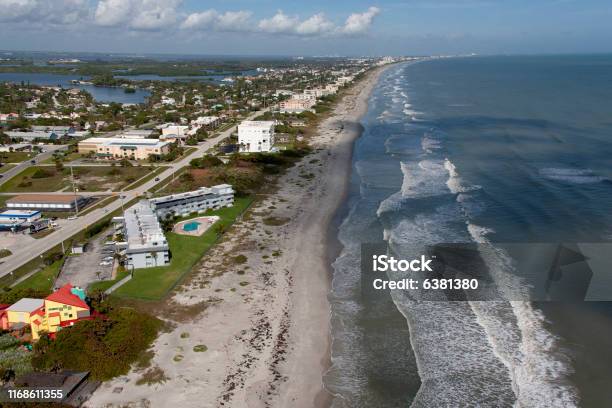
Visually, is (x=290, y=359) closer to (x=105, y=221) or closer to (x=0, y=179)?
(x=105, y=221)

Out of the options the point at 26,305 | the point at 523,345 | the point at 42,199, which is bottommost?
the point at 523,345

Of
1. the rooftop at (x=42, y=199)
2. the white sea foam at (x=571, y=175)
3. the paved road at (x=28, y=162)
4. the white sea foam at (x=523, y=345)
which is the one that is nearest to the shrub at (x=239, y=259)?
the white sea foam at (x=523, y=345)

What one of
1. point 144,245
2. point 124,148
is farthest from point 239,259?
point 124,148

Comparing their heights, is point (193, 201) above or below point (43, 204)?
above

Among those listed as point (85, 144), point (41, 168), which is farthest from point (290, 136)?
point (41, 168)

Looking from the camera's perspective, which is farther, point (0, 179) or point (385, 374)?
point (0, 179)

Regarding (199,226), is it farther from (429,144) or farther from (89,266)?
(429,144)

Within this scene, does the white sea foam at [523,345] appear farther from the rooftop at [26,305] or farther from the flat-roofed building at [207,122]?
the flat-roofed building at [207,122]
